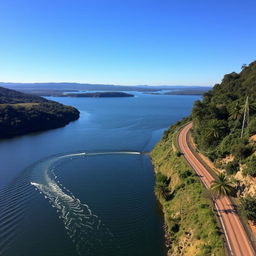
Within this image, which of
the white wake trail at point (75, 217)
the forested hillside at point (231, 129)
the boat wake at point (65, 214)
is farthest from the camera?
the forested hillside at point (231, 129)

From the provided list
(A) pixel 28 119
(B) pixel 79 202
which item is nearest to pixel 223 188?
(B) pixel 79 202

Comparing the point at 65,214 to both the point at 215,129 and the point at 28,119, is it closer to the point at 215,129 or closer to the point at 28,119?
the point at 215,129

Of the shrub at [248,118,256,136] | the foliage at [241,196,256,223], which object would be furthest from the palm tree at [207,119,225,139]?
the foliage at [241,196,256,223]

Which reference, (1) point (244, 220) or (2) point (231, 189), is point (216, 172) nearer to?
(2) point (231, 189)

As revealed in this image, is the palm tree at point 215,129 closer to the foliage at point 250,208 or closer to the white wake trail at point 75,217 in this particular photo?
the foliage at point 250,208

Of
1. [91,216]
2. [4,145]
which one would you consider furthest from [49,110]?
[91,216]

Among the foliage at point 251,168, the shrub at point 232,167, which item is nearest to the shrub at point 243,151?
the shrub at point 232,167
